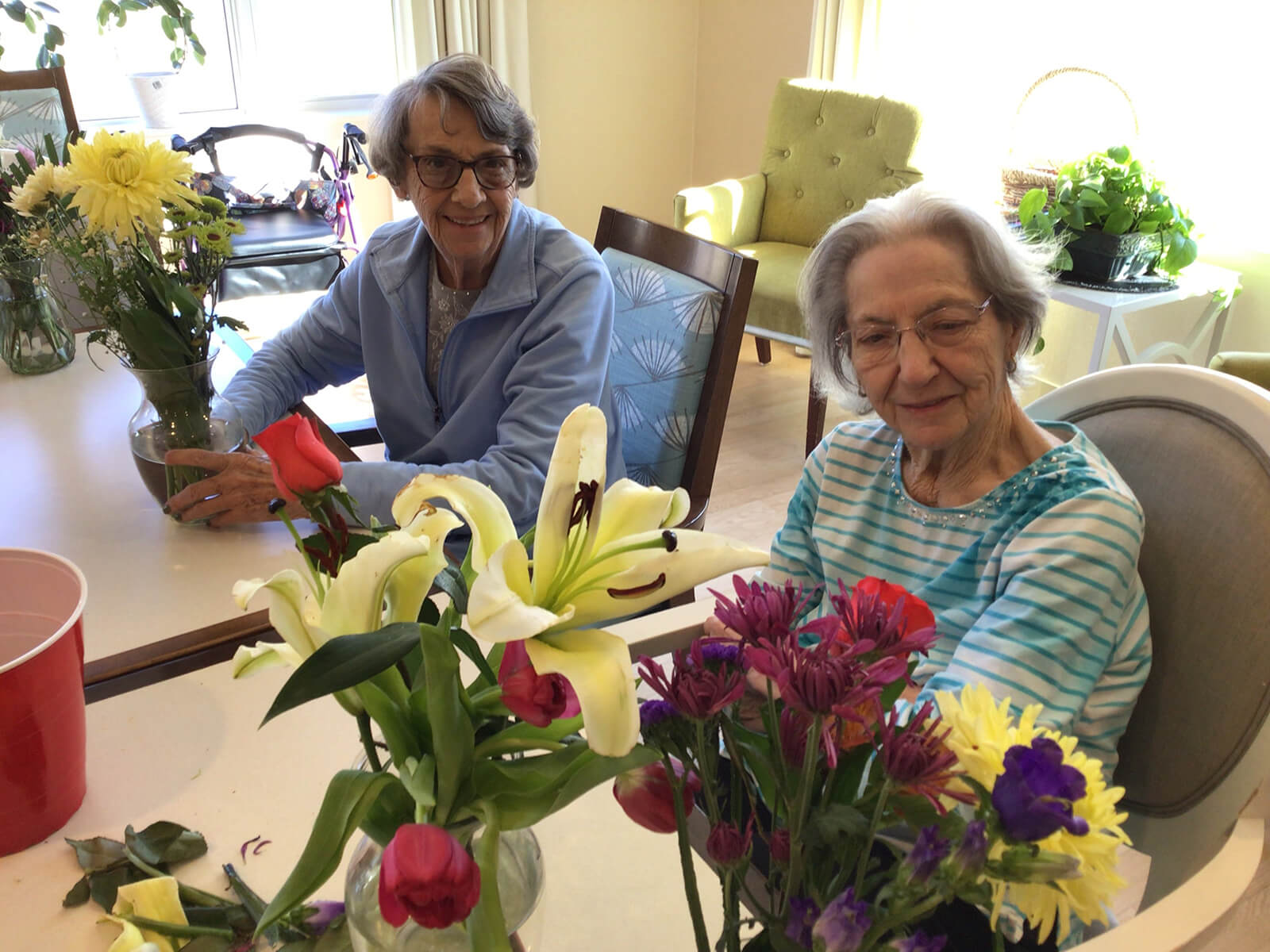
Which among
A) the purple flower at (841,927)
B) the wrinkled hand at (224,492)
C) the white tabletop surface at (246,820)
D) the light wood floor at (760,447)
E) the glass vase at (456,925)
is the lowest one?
the light wood floor at (760,447)

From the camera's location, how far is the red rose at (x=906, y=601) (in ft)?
1.40

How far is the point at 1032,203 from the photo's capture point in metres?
2.82

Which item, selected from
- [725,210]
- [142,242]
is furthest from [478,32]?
[142,242]

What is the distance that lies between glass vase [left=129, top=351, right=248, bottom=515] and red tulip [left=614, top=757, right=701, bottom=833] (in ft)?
3.00

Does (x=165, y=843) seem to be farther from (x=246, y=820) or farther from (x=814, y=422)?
(x=814, y=422)

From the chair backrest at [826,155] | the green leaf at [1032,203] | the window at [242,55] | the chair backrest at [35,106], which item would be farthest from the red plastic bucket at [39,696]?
the window at [242,55]

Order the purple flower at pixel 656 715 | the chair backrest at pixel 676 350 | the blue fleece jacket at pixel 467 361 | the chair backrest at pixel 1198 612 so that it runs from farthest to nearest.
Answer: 1. the chair backrest at pixel 676 350
2. the blue fleece jacket at pixel 467 361
3. the chair backrest at pixel 1198 612
4. the purple flower at pixel 656 715

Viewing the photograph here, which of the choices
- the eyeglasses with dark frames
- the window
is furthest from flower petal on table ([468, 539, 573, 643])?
the window

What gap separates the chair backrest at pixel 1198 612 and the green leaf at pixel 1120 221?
6.24 ft

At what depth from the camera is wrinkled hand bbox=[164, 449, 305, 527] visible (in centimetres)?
119

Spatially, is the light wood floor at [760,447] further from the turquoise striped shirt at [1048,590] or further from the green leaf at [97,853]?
the green leaf at [97,853]

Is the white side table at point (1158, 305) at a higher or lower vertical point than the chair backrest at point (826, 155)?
lower

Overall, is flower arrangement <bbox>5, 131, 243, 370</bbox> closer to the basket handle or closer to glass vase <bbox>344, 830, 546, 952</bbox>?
glass vase <bbox>344, 830, 546, 952</bbox>

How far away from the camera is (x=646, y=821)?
47cm
